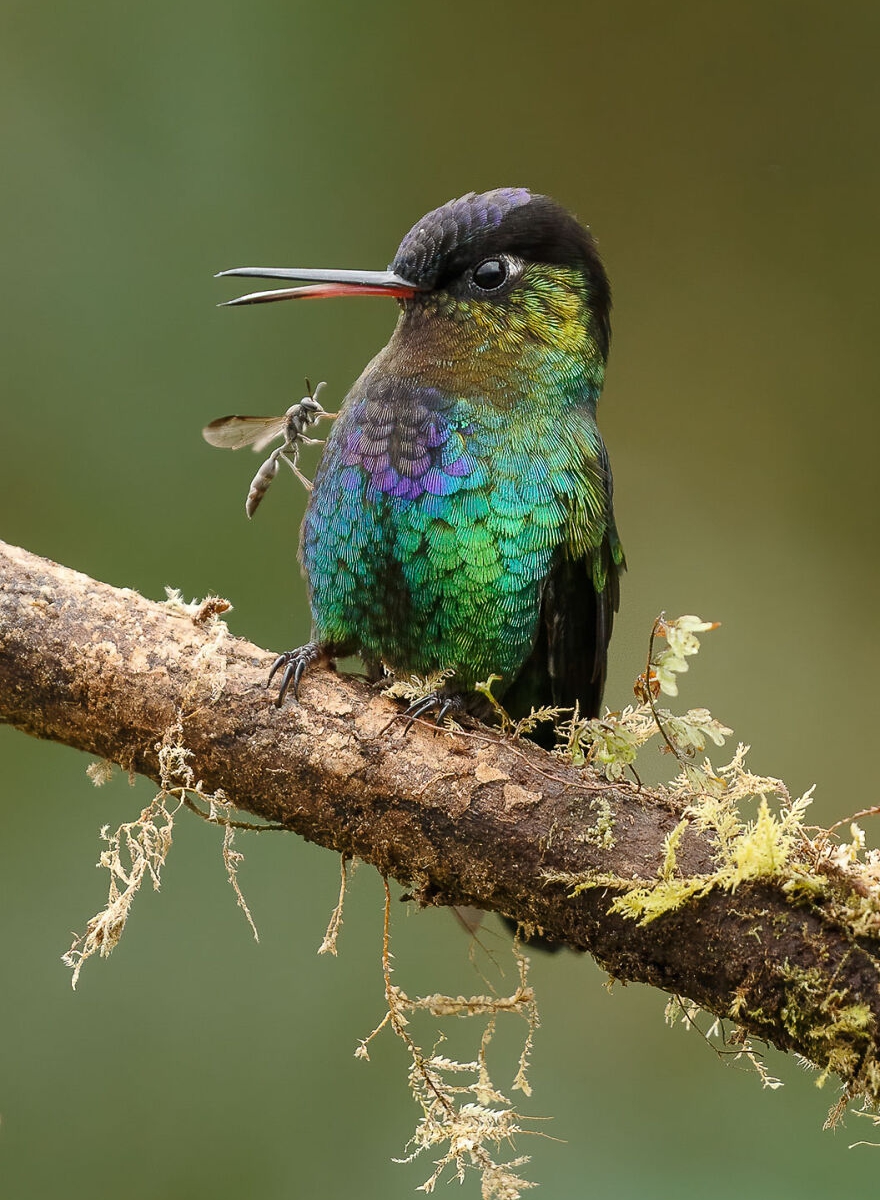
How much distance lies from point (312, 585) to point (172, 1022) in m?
1.80

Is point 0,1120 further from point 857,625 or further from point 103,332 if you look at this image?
point 857,625

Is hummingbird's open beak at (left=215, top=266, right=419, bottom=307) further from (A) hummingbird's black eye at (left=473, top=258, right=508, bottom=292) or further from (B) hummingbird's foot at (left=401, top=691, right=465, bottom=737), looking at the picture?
(B) hummingbird's foot at (left=401, top=691, right=465, bottom=737)

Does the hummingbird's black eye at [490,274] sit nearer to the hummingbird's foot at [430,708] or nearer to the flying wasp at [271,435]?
the flying wasp at [271,435]

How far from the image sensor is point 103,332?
4500 mm

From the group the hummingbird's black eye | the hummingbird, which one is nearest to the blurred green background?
the hummingbird

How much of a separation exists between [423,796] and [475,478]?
0.77m

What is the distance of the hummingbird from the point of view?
259 centimetres

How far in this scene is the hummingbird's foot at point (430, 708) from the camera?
7.31 feet

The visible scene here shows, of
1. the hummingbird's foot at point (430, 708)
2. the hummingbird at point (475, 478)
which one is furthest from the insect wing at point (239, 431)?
the hummingbird's foot at point (430, 708)

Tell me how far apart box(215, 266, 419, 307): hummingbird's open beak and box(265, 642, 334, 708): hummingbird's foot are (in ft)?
2.57

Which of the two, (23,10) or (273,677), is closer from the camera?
(273,677)

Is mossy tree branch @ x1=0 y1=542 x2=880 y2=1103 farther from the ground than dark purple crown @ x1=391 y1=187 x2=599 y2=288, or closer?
closer

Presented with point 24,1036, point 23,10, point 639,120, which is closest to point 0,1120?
point 24,1036

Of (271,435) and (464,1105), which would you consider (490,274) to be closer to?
(271,435)
